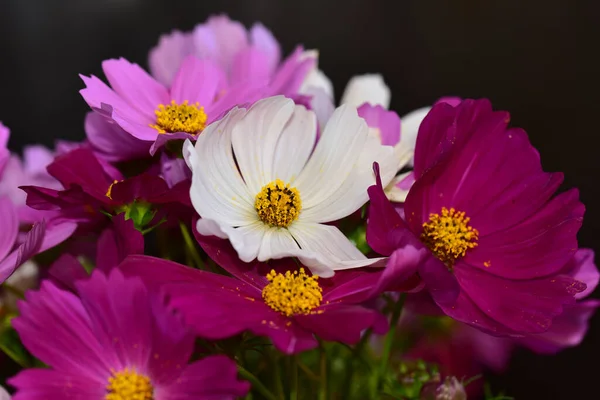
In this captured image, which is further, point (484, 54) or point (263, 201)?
point (484, 54)

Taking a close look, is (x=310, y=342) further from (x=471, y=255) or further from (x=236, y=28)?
(x=236, y=28)

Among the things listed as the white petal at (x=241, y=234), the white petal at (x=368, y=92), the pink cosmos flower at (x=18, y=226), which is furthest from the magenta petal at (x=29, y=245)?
the white petal at (x=368, y=92)

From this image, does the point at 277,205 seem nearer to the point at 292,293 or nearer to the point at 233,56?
the point at 292,293

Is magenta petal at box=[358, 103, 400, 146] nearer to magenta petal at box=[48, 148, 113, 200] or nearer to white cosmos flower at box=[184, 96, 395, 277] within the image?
white cosmos flower at box=[184, 96, 395, 277]

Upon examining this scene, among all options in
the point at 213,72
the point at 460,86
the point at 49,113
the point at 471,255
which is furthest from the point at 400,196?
the point at 49,113

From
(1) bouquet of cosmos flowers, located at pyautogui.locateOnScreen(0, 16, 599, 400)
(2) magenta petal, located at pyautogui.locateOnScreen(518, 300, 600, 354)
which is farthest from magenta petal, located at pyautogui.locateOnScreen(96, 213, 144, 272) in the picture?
(2) magenta petal, located at pyautogui.locateOnScreen(518, 300, 600, 354)

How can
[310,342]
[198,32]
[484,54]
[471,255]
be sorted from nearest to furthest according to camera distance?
[310,342] → [471,255] → [198,32] → [484,54]

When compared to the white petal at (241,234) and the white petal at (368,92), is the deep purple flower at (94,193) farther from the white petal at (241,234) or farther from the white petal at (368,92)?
the white petal at (368,92)
